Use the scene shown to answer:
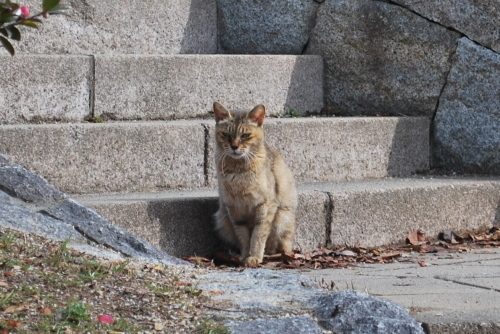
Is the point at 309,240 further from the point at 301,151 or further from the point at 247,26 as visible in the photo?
the point at 247,26

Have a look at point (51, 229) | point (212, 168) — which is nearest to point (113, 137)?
point (212, 168)

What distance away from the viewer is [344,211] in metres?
5.34

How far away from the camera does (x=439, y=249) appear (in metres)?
5.47

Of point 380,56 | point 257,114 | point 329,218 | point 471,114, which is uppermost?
point 380,56

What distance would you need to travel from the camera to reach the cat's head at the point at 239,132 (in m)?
4.91

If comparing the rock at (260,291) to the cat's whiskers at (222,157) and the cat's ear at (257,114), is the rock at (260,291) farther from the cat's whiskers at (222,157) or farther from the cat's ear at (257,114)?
the cat's ear at (257,114)

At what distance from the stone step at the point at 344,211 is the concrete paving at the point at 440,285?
1.28ft

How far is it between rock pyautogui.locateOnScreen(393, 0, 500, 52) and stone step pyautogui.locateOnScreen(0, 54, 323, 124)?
891 millimetres

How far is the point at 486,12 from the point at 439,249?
1748 mm

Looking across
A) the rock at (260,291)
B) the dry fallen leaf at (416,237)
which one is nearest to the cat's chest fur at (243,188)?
the rock at (260,291)

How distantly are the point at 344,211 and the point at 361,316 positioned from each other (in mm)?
2120

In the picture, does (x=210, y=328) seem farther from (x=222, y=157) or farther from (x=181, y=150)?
(x=181, y=150)

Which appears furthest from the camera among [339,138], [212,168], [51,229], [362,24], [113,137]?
[362,24]

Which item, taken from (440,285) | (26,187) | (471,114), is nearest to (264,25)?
(471,114)
